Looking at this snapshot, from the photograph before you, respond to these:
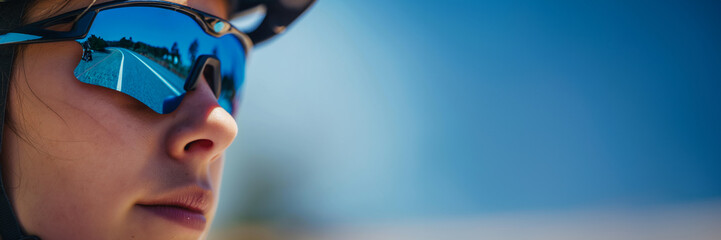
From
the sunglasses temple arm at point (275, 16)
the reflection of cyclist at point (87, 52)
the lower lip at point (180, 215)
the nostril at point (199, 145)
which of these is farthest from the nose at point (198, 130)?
the sunglasses temple arm at point (275, 16)

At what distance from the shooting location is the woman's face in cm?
100

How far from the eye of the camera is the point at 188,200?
1.12m

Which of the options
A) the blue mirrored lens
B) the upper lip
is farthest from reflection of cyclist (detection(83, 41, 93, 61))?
the upper lip

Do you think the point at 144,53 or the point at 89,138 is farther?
the point at 144,53


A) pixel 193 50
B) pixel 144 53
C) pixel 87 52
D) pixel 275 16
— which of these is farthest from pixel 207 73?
pixel 275 16

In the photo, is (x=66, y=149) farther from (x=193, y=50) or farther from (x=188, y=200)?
(x=193, y=50)

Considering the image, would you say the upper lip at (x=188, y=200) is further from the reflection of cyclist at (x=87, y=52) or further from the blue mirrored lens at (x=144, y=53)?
the reflection of cyclist at (x=87, y=52)

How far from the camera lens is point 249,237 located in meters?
7.07

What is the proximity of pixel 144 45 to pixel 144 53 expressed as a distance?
21 mm

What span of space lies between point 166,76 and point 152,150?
0.21 m

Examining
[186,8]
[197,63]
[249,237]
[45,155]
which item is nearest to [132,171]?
[45,155]

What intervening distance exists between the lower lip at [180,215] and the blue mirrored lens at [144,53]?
0.78ft

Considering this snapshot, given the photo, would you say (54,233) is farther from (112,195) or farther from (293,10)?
(293,10)

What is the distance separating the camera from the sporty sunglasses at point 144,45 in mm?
1025
